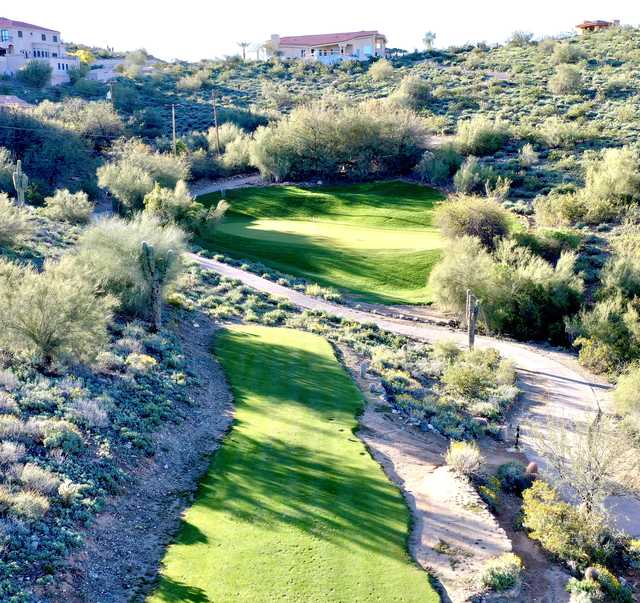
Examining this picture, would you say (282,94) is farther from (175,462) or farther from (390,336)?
(175,462)

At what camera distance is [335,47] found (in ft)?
397

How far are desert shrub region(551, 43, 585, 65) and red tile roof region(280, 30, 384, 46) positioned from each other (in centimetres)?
3452

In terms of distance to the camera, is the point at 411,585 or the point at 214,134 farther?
the point at 214,134

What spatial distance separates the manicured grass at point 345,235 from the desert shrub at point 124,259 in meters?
16.3

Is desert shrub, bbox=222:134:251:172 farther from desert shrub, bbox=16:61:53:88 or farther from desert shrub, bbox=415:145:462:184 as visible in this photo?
Result: desert shrub, bbox=16:61:53:88

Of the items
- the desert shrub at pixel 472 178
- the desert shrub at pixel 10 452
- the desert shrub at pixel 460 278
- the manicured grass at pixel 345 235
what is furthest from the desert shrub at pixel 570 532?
the desert shrub at pixel 472 178

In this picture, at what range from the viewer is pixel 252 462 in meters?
18.6

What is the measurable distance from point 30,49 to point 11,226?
8758cm

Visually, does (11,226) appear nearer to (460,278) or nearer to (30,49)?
(460,278)

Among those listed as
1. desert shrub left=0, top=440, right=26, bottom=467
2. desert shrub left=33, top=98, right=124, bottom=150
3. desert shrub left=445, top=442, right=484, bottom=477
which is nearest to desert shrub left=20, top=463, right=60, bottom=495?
desert shrub left=0, top=440, right=26, bottom=467

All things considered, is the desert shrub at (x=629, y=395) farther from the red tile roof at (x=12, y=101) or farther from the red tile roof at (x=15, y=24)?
the red tile roof at (x=15, y=24)

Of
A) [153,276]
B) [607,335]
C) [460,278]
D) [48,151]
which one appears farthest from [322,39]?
[153,276]

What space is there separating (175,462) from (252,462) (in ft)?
6.73

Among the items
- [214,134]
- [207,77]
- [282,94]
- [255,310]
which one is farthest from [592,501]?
[207,77]
